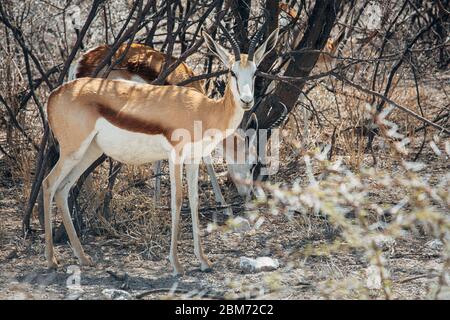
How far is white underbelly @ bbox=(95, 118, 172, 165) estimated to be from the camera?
18.5 ft

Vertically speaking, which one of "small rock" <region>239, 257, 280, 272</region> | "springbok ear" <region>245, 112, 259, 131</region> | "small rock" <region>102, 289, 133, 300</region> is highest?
"springbok ear" <region>245, 112, 259, 131</region>

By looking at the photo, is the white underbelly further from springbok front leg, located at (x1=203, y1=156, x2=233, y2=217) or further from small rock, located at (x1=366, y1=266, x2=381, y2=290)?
small rock, located at (x1=366, y1=266, x2=381, y2=290)

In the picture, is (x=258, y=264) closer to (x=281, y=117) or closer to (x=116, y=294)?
(x=116, y=294)

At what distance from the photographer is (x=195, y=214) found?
19.2ft

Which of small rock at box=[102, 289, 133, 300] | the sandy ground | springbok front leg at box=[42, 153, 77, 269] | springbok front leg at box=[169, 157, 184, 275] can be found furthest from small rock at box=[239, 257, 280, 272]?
springbok front leg at box=[42, 153, 77, 269]

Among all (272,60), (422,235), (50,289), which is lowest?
(50,289)

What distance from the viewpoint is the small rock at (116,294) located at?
506 cm

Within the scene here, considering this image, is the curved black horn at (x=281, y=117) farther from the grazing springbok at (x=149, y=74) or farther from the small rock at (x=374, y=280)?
the small rock at (x=374, y=280)

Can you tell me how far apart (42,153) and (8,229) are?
2.10ft

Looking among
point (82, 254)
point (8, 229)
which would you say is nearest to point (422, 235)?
point (82, 254)

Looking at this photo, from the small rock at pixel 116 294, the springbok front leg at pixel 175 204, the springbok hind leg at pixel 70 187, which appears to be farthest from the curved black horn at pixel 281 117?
the small rock at pixel 116 294

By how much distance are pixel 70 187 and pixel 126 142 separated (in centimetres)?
58

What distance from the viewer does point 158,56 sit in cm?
718

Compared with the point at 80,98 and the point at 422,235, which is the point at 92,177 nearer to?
the point at 80,98
